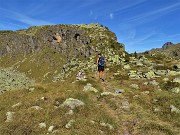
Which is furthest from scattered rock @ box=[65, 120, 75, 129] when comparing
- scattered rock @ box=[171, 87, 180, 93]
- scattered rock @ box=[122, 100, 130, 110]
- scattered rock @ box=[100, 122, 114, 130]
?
scattered rock @ box=[171, 87, 180, 93]

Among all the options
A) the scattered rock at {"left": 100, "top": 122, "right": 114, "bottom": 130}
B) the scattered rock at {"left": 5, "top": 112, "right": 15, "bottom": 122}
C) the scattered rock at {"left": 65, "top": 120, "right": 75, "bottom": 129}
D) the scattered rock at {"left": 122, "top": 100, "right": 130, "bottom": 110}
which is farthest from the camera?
the scattered rock at {"left": 122, "top": 100, "right": 130, "bottom": 110}

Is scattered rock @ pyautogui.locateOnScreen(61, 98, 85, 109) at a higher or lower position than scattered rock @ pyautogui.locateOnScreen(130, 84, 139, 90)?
lower

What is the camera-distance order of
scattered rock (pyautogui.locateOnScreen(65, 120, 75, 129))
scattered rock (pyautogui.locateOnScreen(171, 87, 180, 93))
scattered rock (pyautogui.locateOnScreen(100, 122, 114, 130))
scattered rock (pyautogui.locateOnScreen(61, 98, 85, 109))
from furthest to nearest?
scattered rock (pyautogui.locateOnScreen(171, 87, 180, 93))
scattered rock (pyautogui.locateOnScreen(61, 98, 85, 109))
scattered rock (pyautogui.locateOnScreen(100, 122, 114, 130))
scattered rock (pyautogui.locateOnScreen(65, 120, 75, 129))

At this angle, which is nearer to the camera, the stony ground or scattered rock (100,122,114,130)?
the stony ground

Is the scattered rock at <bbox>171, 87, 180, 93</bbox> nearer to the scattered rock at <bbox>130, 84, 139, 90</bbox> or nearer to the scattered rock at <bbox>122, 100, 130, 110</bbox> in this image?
the scattered rock at <bbox>130, 84, 139, 90</bbox>

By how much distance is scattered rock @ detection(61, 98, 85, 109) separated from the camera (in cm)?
2544

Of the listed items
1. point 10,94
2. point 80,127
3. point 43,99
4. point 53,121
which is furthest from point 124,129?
point 10,94

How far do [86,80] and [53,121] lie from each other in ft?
50.5

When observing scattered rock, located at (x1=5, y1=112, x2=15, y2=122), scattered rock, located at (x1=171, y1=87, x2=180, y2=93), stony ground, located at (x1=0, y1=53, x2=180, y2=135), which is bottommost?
scattered rock, located at (x1=5, y1=112, x2=15, y2=122)

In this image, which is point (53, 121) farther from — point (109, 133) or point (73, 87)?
point (73, 87)

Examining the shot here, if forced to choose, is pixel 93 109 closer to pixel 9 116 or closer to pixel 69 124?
pixel 69 124

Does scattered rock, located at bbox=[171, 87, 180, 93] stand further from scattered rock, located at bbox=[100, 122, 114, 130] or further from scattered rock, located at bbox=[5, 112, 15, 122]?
scattered rock, located at bbox=[5, 112, 15, 122]

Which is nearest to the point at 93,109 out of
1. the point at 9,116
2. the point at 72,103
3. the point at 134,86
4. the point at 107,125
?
the point at 72,103

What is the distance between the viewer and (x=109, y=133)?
20.9m
